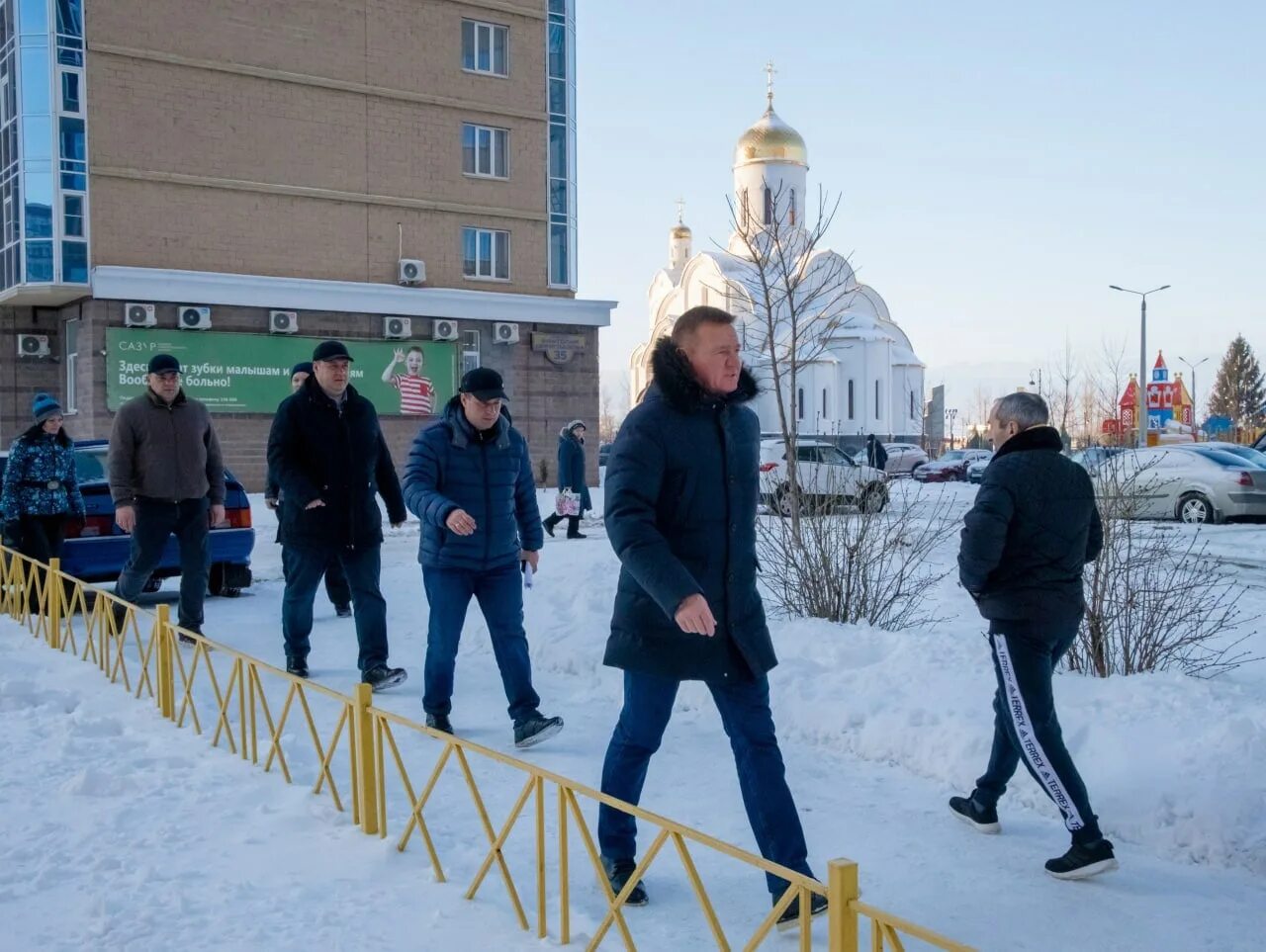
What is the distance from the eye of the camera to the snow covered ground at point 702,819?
12.0 ft

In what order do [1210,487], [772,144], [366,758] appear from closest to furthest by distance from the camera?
[366,758] < [1210,487] < [772,144]

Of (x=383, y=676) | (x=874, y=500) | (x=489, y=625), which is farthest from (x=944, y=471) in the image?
(x=489, y=625)

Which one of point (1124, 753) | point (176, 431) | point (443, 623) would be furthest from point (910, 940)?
point (176, 431)

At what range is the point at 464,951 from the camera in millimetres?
3414

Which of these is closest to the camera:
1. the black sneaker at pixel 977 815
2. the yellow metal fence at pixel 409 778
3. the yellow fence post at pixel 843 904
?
the yellow fence post at pixel 843 904

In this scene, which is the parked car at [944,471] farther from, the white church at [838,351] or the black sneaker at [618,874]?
the black sneaker at [618,874]

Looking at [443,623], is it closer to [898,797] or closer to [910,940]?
[898,797]

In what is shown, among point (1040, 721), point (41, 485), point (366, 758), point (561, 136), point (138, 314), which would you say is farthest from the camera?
point (561, 136)

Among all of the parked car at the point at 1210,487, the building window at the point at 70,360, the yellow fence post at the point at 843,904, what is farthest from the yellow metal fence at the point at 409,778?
the building window at the point at 70,360

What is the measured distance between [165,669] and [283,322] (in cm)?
2105

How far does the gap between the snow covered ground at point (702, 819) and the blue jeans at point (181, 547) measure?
2.37 feet

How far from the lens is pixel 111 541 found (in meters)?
9.45

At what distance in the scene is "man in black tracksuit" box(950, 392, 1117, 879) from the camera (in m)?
4.12

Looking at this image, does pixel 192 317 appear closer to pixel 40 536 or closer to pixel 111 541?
pixel 111 541
